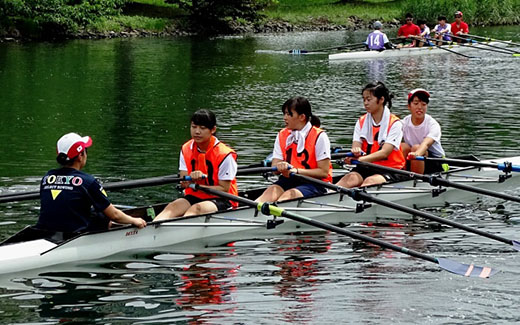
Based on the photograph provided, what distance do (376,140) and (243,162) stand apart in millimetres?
4489

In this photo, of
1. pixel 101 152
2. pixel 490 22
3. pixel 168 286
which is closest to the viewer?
pixel 168 286

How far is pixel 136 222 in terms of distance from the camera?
11125 millimetres

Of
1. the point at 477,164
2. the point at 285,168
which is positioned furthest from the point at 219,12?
the point at 285,168

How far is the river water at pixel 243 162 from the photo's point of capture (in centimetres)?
959

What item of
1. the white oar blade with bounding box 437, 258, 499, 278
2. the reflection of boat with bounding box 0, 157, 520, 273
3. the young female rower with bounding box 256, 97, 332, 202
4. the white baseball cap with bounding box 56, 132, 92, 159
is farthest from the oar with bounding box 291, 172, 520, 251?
the white baseball cap with bounding box 56, 132, 92, 159

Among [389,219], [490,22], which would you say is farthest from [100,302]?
[490,22]

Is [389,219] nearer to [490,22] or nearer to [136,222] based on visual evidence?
[136,222]

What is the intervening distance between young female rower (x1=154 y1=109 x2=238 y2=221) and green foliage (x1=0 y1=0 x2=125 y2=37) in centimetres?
4108

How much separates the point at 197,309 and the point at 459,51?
33295 mm

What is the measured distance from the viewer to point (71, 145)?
10062 millimetres

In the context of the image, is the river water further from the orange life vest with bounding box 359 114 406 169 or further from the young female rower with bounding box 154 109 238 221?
the orange life vest with bounding box 359 114 406 169

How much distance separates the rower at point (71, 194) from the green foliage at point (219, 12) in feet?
162

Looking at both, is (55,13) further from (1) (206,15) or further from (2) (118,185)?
(2) (118,185)

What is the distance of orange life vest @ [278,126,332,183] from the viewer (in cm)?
1275
